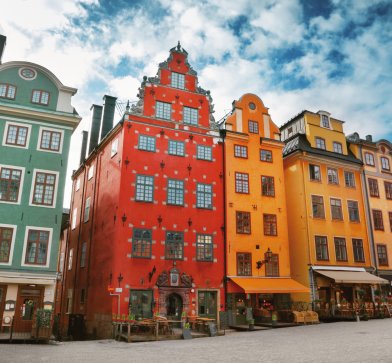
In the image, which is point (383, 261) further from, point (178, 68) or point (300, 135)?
point (178, 68)

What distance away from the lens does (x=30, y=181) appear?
2336 centimetres

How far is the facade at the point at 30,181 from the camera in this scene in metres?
21.7

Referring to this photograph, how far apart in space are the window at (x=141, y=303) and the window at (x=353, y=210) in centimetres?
1844

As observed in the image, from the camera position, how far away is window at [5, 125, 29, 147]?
23.6 m

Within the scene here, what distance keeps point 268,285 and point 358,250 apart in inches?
403

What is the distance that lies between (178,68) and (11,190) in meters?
14.1

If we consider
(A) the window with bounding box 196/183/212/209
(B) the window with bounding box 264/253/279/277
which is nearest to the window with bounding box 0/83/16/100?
(A) the window with bounding box 196/183/212/209

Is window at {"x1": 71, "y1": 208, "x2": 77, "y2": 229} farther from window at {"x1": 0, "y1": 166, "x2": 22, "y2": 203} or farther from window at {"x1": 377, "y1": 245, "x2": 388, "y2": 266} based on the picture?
window at {"x1": 377, "y1": 245, "x2": 388, "y2": 266}

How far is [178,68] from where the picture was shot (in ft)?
95.6

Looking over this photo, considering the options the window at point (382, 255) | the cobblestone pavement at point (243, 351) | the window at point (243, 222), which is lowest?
the cobblestone pavement at point (243, 351)

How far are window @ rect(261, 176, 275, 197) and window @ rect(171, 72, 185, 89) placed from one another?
905cm

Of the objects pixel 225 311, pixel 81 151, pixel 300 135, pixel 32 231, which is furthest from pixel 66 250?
pixel 300 135

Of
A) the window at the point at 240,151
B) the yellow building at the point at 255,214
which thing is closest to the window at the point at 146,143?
the yellow building at the point at 255,214

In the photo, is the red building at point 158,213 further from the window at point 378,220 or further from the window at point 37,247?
the window at point 378,220
